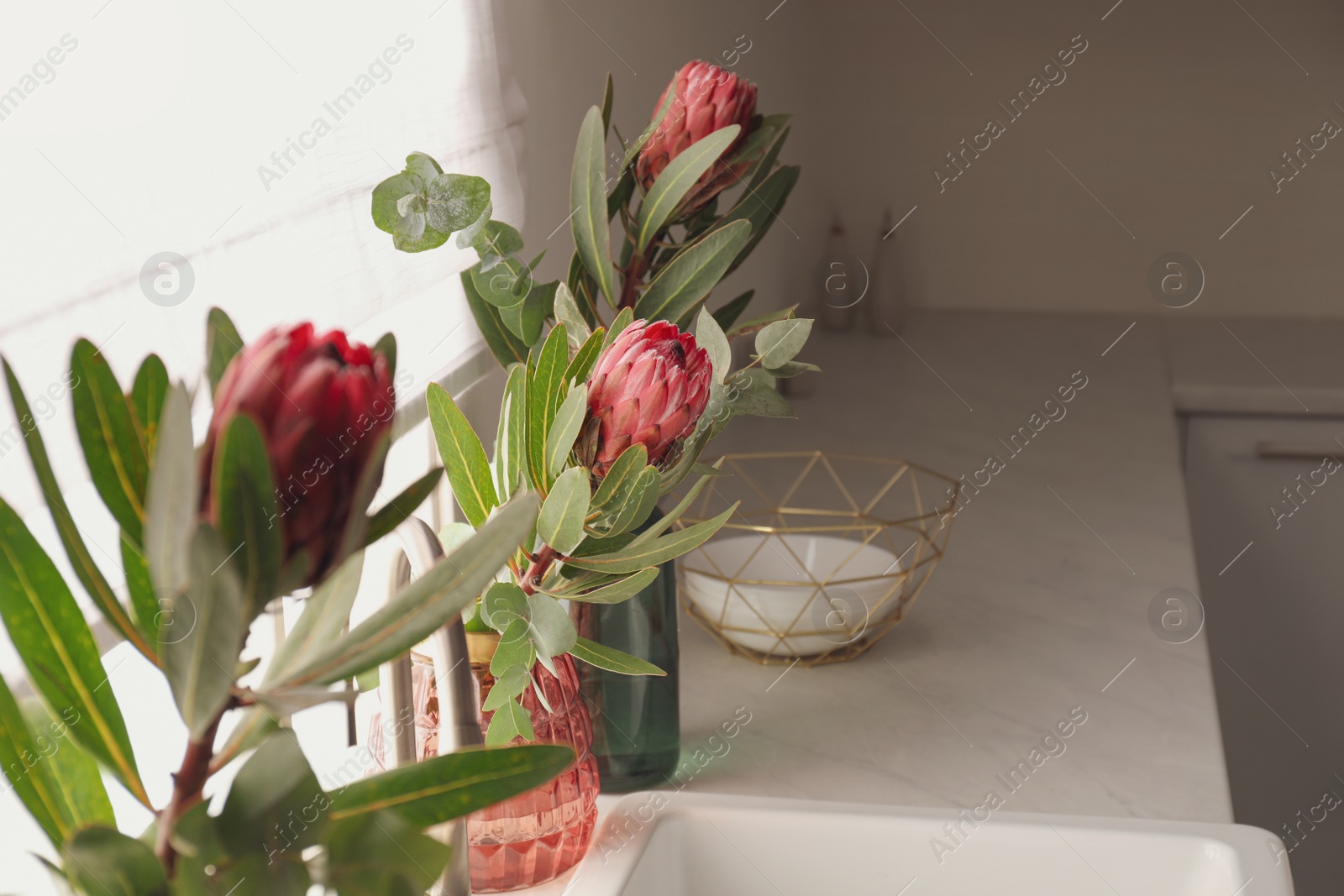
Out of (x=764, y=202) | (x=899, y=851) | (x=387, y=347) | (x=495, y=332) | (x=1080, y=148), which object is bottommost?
(x=899, y=851)

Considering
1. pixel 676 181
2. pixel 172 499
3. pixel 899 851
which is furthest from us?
pixel 899 851

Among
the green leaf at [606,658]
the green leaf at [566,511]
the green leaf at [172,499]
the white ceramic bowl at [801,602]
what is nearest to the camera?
the green leaf at [172,499]

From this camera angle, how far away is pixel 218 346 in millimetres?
277

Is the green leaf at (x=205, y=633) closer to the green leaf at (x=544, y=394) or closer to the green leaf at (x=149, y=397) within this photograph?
the green leaf at (x=149, y=397)

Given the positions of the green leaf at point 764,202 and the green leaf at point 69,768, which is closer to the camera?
the green leaf at point 69,768

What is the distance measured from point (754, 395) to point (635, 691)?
0.27 metres

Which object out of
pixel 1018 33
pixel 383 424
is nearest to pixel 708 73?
pixel 383 424

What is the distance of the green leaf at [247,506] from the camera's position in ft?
0.71

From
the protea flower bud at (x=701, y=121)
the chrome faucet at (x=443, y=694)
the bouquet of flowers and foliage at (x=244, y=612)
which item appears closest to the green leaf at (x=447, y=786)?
the bouquet of flowers and foliage at (x=244, y=612)

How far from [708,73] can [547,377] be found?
0.91 ft

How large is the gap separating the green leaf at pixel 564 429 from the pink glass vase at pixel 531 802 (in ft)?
0.66

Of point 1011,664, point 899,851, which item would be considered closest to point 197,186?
point 899,851

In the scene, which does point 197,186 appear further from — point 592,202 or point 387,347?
point 387,347

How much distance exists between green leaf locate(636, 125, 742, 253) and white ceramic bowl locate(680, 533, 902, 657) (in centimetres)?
39
